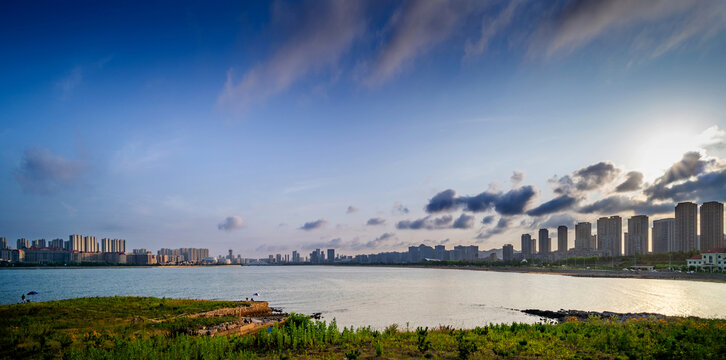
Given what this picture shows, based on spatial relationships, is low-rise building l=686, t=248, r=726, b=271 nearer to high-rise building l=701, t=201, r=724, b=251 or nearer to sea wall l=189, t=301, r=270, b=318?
high-rise building l=701, t=201, r=724, b=251

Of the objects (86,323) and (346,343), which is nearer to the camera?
(346,343)

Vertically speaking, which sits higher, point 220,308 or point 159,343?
point 159,343

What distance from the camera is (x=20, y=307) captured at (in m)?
32.4

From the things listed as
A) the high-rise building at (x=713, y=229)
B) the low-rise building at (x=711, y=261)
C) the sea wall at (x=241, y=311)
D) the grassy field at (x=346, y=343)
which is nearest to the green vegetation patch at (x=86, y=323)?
the grassy field at (x=346, y=343)

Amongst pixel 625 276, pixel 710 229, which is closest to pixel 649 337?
pixel 625 276

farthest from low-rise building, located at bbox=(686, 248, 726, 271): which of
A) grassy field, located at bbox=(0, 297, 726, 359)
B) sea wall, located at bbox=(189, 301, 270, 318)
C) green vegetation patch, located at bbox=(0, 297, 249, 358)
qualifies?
green vegetation patch, located at bbox=(0, 297, 249, 358)

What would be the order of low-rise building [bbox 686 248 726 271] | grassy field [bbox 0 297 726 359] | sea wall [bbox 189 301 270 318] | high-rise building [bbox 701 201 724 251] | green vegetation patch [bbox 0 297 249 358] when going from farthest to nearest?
1. high-rise building [bbox 701 201 724 251]
2. low-rise building [bbox 686 248 726 271]
3. sea wall [bbox 189 301 270 318]
4. green vegetation patch [bbox 0 297 249 358]
5. grassy field [bbox 0 297 726 359]

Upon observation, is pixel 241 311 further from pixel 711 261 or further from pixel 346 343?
pixel 711 261

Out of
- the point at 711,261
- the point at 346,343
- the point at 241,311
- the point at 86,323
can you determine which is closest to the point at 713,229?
the point at 711,261

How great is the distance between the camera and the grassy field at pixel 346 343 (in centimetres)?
1795

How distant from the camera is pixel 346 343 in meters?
21.2

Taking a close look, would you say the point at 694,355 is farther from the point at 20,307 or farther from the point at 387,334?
the point at 20,307

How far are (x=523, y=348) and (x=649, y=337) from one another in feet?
28.4

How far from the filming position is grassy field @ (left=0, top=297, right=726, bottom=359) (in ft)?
58.9
